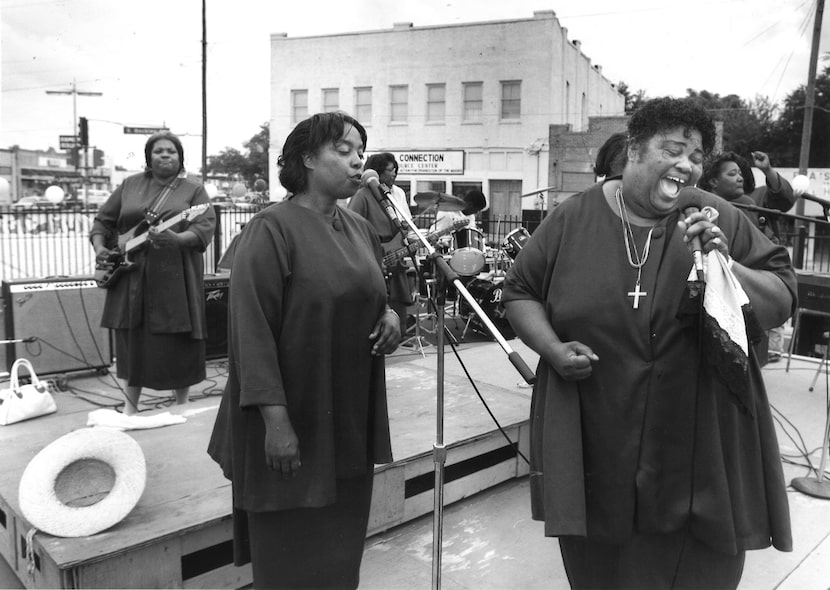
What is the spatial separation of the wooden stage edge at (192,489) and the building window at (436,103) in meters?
21.7

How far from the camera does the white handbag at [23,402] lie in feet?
13.6

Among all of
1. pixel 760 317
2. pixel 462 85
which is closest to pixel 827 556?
pixel 760 317

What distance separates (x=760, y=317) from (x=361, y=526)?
1396 millimetres

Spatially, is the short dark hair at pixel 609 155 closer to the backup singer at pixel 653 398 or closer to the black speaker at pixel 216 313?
the backup singer at pixel 653 398

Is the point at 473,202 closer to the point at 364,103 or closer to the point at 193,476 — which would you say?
the point at 193,476

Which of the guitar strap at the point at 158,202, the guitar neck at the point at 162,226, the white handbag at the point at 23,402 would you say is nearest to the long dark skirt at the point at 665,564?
the guitar neck at the point at 162,226

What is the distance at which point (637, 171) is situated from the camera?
1.95 meters

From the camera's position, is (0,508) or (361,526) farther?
(0,508)

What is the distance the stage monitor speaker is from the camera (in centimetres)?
539

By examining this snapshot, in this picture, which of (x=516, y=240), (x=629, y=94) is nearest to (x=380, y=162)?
(x=516, y=240)

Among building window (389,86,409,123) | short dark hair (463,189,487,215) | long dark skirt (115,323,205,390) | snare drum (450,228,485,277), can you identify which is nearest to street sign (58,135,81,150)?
building window (389,86,409,123)

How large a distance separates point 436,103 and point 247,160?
33.8 m

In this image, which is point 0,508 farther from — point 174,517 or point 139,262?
point 139,262

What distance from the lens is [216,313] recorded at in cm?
627
